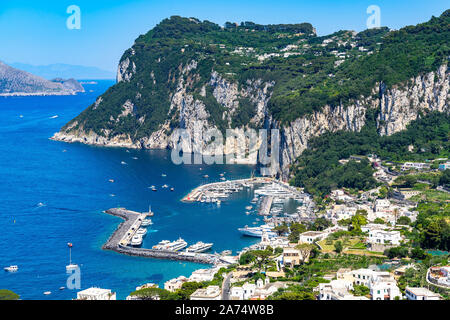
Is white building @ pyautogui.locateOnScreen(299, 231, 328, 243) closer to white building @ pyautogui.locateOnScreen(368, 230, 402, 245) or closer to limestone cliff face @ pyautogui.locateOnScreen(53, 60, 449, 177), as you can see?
white building @ pyautogui.locateOnScreen(368, 230, 402, 245)

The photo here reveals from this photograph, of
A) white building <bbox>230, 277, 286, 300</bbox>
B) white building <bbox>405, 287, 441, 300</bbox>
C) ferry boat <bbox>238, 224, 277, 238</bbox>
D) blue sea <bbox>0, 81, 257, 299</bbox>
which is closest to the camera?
white building <bbox>405, 287, 441, 300</bbox>

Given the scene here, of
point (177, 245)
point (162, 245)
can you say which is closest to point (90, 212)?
point (162, 245)

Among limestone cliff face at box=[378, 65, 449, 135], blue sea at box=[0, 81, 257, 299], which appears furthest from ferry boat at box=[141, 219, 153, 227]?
limestone cliff face at box=[378, 65, 449, 135]

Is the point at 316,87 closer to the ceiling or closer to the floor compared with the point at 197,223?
closer to the ceiling

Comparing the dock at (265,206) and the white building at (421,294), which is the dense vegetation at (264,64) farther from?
the white building at (421,294)

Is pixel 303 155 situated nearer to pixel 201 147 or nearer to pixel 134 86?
pixel 201 147

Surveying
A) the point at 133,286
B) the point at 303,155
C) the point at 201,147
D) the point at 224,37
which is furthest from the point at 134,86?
the point at 133,286
